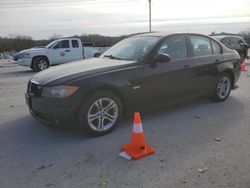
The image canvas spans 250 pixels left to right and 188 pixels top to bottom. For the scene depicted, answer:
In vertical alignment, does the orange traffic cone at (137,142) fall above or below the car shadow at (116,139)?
above

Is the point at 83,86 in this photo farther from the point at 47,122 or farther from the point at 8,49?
the point at 8,49

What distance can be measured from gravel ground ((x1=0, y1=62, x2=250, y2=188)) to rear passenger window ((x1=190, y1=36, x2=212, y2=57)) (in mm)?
1247

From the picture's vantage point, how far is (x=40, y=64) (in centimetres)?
1295

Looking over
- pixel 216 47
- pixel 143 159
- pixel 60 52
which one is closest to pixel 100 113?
pixel 143 159

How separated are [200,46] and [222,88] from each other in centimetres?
121

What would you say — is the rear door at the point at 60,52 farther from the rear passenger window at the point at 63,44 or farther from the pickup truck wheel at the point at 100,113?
the pickup truck wheel at the point at 100,113

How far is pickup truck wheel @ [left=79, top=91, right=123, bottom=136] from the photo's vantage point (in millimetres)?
3766

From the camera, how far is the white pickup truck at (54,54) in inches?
497

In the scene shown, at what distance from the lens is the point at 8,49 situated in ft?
98.7

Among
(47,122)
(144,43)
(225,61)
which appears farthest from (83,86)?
(225,61)

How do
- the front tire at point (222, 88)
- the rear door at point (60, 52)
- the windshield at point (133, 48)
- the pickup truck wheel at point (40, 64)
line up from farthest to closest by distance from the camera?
1. the rear door at point (60, 52)
2. the pickup truck wheel at point (40, 64)
3. the front tire at point (222, 88)
4. the windshield at point (133, 48)

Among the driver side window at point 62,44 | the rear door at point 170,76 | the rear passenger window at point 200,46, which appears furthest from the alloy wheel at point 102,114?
the driver side window at point 62,44

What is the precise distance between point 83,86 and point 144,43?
66.5 inches

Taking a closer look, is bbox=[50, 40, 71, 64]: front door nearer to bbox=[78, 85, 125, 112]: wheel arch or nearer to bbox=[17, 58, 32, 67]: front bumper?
bbox=[17, 58, 32, 67]: front bumper
